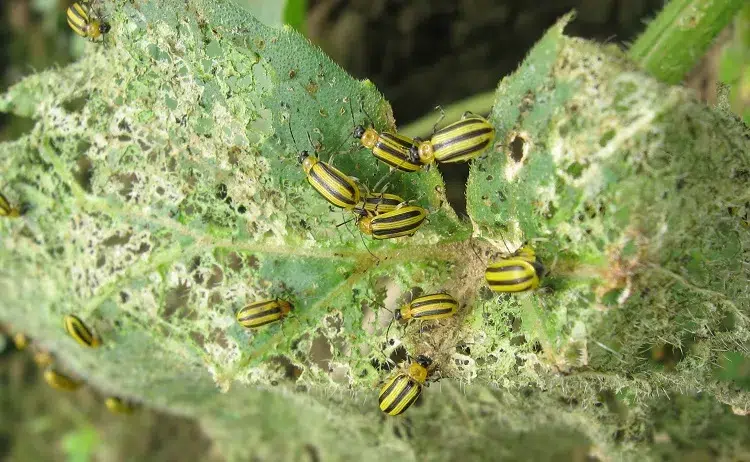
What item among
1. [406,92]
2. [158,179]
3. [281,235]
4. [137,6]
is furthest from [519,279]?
[406,92]

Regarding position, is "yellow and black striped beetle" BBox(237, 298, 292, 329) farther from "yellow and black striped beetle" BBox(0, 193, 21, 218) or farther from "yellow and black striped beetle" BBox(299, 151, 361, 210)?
"yellow and black striped beetle" BBox(0, 193, 21, 218)

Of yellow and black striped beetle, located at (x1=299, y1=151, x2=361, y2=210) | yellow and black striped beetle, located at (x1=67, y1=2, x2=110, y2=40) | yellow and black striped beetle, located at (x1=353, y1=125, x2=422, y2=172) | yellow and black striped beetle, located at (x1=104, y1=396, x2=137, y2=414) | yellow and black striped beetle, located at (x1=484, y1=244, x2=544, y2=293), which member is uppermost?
yellow and black striped beetle, located at (x1=67, y1=2, x2=110, y2=40)

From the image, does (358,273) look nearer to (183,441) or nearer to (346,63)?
(346,63)

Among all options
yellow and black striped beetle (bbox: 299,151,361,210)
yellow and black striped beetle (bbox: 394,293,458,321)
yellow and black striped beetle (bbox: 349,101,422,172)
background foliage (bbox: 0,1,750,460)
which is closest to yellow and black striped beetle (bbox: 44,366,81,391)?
background foliage (bbox: 0,1,750,460)

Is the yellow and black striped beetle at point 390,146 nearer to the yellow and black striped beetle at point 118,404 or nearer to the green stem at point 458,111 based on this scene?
the green stem at point 458,111

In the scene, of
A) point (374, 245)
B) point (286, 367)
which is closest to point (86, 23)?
point (374, 245)

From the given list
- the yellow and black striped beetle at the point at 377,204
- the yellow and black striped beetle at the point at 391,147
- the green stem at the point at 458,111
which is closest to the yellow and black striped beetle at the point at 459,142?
the yellow and black striped beetle at the point at 391,147
